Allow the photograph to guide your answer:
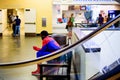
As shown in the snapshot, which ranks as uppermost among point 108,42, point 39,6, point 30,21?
point 39,6

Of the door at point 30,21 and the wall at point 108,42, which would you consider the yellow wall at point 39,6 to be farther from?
the wall at point 108,42

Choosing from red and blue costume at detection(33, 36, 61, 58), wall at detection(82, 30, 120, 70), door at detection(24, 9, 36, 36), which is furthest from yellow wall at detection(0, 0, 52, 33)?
red and blue costume at detection(33, 36, 61, 58)

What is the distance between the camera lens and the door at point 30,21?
23.4 m

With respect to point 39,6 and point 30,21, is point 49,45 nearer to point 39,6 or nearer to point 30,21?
point 30,21

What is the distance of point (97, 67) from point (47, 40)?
2509 mm

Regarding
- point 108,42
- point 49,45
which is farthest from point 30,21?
point 49,45

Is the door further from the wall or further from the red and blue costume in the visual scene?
the red and blue costume

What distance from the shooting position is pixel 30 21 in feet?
77.3

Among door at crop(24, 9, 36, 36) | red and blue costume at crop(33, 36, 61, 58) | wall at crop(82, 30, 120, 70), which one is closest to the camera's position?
red and blue costume at crop(33, 36, 61, 58)

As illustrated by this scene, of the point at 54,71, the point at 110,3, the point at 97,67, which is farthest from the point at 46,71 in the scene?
the point at 110,3

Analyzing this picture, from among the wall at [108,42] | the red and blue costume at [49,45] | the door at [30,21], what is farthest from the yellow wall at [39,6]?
the red and blue costume at [49,45]

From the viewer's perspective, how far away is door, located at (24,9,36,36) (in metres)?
23.4

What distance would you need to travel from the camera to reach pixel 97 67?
18.8ft

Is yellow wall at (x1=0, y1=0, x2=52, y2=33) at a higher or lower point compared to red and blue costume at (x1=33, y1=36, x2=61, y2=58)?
higher
